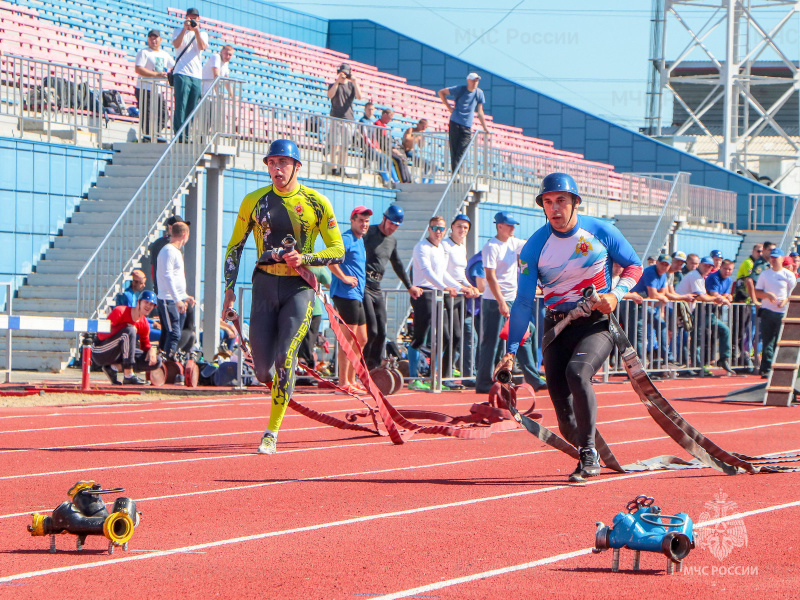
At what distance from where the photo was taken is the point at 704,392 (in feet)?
55.8

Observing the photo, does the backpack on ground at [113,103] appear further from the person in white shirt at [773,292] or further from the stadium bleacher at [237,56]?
the person in white shirt at [773,292]

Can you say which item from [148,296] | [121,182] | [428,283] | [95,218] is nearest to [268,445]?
[148,296]

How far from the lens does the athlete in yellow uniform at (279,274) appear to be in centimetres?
891

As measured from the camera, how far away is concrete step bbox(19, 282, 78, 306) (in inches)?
699

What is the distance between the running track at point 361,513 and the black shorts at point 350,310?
224cm

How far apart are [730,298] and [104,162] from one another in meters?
10.3

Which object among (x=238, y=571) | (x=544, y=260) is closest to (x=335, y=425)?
(x=544, y=260)

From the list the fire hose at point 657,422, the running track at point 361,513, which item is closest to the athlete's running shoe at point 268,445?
the running track at point 361,513

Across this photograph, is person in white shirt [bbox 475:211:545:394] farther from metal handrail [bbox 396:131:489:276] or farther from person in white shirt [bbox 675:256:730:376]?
metal handrail [bbox 396:131:489:276]

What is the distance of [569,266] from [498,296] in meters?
6.78

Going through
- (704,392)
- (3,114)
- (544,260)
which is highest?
(3,114)

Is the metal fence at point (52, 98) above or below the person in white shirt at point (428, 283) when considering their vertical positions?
above

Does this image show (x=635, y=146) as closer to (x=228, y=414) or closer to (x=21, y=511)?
(x=228, y=414)

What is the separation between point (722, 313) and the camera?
20.8m
